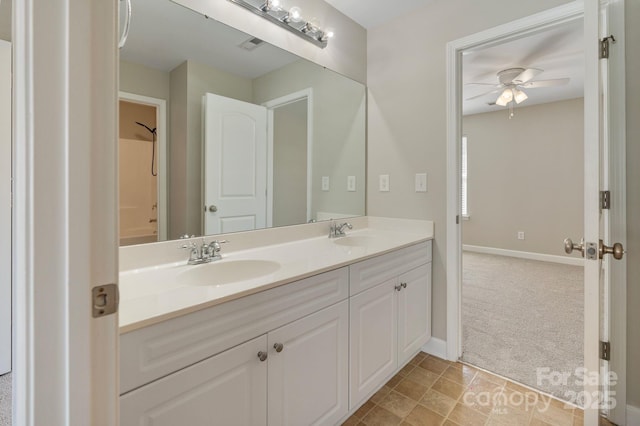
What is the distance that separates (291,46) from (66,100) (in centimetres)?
162

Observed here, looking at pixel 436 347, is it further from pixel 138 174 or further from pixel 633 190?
pixel 138 174

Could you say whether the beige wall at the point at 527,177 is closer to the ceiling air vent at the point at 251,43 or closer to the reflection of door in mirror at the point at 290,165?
the reflection of door in mirror at the point at 290,165

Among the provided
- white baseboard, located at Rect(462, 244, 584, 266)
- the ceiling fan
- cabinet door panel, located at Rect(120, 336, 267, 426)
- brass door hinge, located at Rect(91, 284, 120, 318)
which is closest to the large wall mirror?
cabinet door panel, located at Rect(120, 336, 267, 426)

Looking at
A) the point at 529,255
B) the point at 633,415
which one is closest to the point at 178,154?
the point at 633,415

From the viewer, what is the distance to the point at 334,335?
1.30 m

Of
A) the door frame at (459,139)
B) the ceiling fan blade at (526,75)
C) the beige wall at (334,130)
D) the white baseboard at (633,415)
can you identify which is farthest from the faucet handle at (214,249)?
the ceiling fan blade at (526,75)

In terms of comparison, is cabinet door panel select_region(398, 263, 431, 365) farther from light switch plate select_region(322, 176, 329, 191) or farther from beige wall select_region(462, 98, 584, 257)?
beige wall select_region(462, 98, 584, 257)

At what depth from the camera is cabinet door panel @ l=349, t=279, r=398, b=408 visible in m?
1.41

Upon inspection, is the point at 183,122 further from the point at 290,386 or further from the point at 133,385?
the point at 290,386

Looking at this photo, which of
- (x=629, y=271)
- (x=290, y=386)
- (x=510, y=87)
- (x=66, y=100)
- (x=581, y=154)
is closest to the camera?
(x=66, y=100)

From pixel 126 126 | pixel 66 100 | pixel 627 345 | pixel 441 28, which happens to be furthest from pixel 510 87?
pixel 66 100

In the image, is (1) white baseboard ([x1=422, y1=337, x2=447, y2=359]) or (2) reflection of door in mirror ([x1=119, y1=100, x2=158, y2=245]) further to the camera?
(1) white baseboard ([x1=422, y1=337, x2=447, y2=359])

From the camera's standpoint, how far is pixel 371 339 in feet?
4.97

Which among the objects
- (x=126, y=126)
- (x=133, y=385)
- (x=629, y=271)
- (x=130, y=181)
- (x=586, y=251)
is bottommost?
(x=133, y=385)
